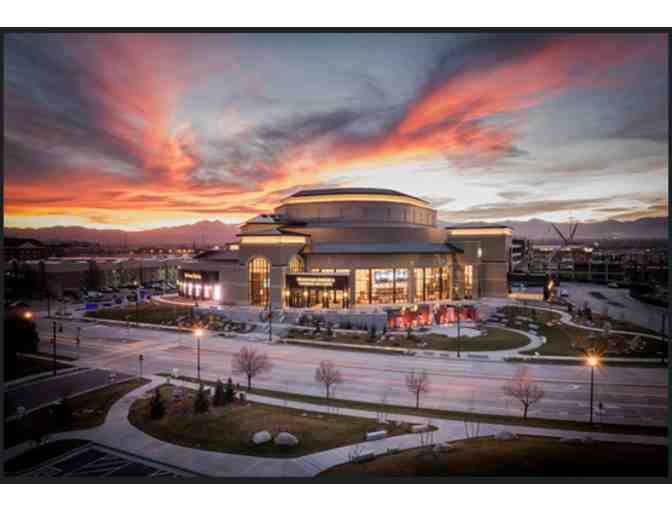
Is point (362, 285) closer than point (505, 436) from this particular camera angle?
No

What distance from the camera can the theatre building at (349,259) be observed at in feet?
200

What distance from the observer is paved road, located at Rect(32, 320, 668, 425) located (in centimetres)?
2278

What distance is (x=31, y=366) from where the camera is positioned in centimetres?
3145

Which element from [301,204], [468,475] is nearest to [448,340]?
[468,475]

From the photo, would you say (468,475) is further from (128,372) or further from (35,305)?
(35,305)

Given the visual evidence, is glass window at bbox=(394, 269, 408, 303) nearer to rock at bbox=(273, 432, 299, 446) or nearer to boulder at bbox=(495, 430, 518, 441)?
boulder at bbox=(495, 430, 518, 441)

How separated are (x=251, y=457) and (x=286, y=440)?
1.67m

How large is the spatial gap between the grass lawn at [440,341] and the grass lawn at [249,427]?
66.0 ft

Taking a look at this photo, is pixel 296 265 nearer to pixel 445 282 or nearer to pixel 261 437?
pixel 445 282

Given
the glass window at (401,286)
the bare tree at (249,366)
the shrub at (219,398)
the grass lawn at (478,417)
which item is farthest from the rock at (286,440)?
the glass window at (401,286)

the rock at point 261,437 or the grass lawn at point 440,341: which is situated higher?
the rock at point 261,437

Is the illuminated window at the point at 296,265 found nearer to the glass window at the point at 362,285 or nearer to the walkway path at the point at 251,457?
the glass window at the point at 362,285

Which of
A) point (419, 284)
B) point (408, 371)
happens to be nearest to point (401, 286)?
point (419, 284)

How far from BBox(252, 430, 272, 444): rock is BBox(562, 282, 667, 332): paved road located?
167 feet
